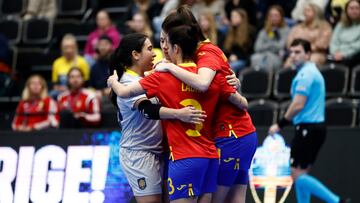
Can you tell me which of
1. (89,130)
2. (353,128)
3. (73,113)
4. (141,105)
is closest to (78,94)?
(73,113)

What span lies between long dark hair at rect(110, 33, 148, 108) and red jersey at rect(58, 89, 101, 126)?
472 centimetres

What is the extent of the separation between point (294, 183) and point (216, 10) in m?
5.02

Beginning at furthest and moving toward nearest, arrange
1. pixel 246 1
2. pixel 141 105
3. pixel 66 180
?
1. pixel 246 1
2. pixel 66 180
3. pixel 141 105

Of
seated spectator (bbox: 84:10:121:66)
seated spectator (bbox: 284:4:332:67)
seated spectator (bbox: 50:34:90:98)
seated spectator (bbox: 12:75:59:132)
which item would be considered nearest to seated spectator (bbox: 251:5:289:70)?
seated spectator (bbox: 284:4:332:67)

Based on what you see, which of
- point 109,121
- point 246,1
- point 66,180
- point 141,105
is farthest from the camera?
point 246,1

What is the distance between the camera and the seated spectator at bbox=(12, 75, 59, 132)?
1293 cm

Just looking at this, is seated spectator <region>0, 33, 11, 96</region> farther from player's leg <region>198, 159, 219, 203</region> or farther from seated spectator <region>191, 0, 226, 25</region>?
player's leg <region>198, 159, 219, 203</region>

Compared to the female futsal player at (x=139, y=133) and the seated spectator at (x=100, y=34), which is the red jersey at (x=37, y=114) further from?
the female futsal player at (x=139, y=133)

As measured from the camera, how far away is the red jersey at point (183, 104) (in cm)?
713

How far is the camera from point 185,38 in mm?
7137

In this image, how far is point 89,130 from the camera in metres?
11.2

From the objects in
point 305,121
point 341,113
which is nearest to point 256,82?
point 341,113

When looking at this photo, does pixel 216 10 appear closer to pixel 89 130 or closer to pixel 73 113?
pixel 73 113

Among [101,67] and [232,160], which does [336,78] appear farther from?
[232,160]
